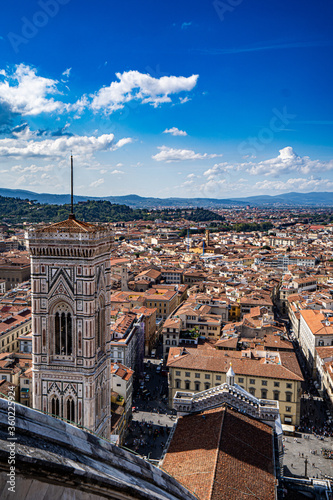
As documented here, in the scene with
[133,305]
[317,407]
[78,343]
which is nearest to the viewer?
[78,343]

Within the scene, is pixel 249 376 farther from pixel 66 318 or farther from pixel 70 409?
pixel 66 318

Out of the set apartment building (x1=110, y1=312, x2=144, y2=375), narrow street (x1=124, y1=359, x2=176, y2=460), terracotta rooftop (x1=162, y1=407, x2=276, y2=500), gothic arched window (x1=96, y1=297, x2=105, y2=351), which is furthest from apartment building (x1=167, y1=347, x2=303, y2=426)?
gothic arched window (x1=96, y1=297, x2=105, y2=351)

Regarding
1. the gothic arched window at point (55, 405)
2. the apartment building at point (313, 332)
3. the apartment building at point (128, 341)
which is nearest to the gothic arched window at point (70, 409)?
the gothic arched window at point (55, 405)

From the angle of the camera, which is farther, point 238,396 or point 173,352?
point 173,352

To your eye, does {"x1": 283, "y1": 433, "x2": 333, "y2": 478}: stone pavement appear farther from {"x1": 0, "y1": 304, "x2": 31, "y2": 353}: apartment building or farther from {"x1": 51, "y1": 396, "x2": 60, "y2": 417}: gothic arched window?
{"x1": 0, "y1": 304, "x2": 31, "y2": 353}: apartment building

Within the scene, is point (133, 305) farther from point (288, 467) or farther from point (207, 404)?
point (207, 404)

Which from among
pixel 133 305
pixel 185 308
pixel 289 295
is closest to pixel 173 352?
pixel 185 308

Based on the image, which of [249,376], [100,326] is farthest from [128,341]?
[100,326]
